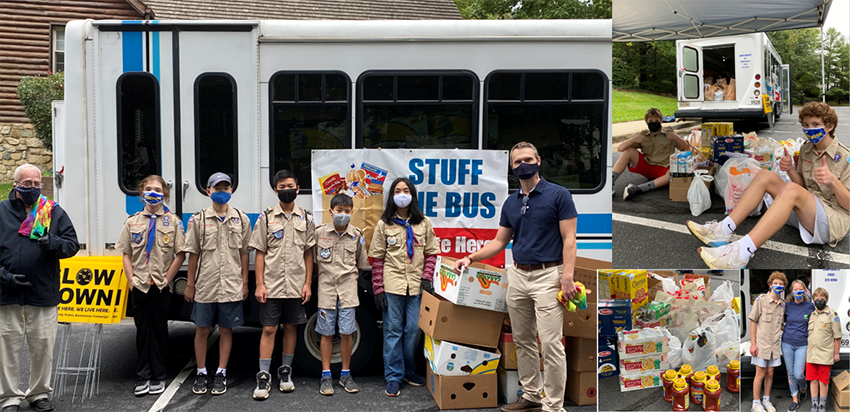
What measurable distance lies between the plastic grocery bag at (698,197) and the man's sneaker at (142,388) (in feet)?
16.8

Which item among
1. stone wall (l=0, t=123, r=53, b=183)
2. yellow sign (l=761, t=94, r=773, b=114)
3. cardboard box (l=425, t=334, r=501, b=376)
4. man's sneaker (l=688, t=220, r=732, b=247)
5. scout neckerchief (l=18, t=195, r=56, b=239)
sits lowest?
cardboard box (l=425, t=334, r=501, b=376)

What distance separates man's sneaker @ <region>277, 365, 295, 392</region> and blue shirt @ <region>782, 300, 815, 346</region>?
357 cm

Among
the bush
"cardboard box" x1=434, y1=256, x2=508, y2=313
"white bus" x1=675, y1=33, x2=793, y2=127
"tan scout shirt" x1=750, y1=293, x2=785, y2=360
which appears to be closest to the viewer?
"tan scout shirt" x1=750, y1=293, x2=785, y2=360

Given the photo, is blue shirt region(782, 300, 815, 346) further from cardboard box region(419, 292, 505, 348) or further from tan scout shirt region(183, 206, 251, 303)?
tan scout shirt region(183, 206, 251, 303)

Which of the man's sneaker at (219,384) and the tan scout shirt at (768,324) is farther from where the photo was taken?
the man's sneaker at (219,384)

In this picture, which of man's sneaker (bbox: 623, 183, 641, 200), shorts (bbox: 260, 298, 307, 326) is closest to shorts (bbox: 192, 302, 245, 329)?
shorts (bbox: 260, 298, 307, 326)

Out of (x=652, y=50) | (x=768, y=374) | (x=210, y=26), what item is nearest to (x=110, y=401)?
(x=210, y=26)

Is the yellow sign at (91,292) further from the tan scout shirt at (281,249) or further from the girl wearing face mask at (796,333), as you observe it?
the girl wearing face mask at (796,333)

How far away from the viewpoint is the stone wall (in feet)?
53.1

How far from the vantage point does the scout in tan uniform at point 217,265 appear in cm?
500

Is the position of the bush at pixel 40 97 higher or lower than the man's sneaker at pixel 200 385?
→ higher

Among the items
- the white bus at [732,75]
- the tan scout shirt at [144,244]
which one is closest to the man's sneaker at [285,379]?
the tan scout shirt at [144,244]

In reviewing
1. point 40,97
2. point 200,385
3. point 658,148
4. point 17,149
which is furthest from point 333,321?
point 17,149

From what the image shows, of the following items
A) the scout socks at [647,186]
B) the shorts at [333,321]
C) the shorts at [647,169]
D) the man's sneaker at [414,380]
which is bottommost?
the man's sneaker at [414,380]
